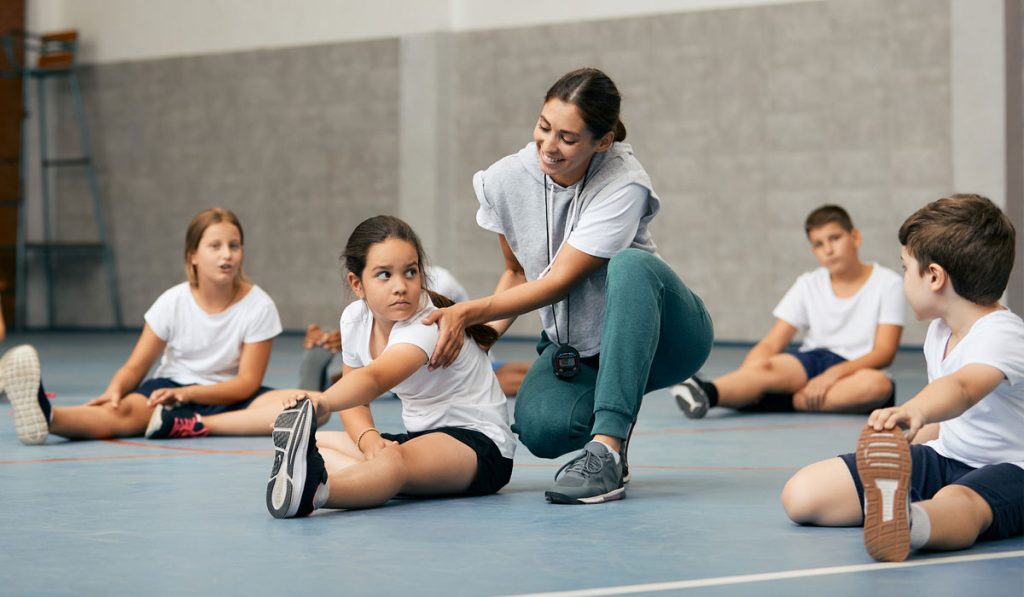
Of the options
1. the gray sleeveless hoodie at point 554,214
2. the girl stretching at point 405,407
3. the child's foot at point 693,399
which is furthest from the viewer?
the child's foot at point 693,399

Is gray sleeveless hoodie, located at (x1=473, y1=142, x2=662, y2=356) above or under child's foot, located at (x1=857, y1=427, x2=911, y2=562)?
above

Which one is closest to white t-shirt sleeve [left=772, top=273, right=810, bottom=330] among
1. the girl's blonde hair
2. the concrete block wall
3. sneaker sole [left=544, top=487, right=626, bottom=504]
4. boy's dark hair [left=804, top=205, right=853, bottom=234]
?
boy's dark hair [left=804, top=205, right=853, bottom=234]

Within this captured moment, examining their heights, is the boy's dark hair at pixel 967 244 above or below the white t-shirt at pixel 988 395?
above

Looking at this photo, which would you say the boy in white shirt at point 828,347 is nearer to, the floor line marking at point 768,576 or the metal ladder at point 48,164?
the floor line marking at point 768,576

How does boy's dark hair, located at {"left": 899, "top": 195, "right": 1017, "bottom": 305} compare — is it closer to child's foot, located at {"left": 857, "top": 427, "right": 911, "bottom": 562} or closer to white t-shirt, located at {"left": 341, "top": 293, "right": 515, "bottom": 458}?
child's foot, located at {"left": 857, "top": 427, "right": 911, "bottom": 562}

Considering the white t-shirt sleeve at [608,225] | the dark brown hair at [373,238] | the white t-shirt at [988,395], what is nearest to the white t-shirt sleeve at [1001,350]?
the white t-shirt at [988,395]

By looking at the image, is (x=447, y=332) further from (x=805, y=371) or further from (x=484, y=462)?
(x=805, y=371)

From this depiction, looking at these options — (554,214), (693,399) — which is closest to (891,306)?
(693,399)

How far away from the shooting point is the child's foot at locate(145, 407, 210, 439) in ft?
11.8

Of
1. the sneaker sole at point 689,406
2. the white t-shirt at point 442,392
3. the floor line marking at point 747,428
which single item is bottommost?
the floor line marking at point 747,428

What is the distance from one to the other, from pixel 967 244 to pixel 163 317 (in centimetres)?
247

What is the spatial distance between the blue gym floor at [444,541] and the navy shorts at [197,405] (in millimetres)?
490

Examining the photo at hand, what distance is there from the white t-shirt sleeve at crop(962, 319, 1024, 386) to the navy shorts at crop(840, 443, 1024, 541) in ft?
0.53

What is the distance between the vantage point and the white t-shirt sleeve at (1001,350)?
193 centimetres
